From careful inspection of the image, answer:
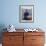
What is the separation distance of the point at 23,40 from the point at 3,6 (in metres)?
1.35

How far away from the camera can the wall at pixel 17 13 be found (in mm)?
4359

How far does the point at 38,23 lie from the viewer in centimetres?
441

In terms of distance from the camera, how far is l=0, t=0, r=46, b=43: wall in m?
4.36

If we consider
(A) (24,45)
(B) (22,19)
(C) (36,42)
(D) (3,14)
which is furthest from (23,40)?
(D) (3,14)

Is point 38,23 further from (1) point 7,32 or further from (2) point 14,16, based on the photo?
(1) point 7,32

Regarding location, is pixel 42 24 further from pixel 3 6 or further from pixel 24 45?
pixel 3 6

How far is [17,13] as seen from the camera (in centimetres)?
438

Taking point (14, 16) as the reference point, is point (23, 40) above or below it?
below

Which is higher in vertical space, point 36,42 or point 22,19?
point 22,19

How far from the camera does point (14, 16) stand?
173 inches

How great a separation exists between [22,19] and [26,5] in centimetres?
48

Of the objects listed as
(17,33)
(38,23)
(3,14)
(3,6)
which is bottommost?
(17,33)

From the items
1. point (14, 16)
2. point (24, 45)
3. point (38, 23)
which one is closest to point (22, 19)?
point (14, 16)

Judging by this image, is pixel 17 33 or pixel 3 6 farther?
pixel 3 6
